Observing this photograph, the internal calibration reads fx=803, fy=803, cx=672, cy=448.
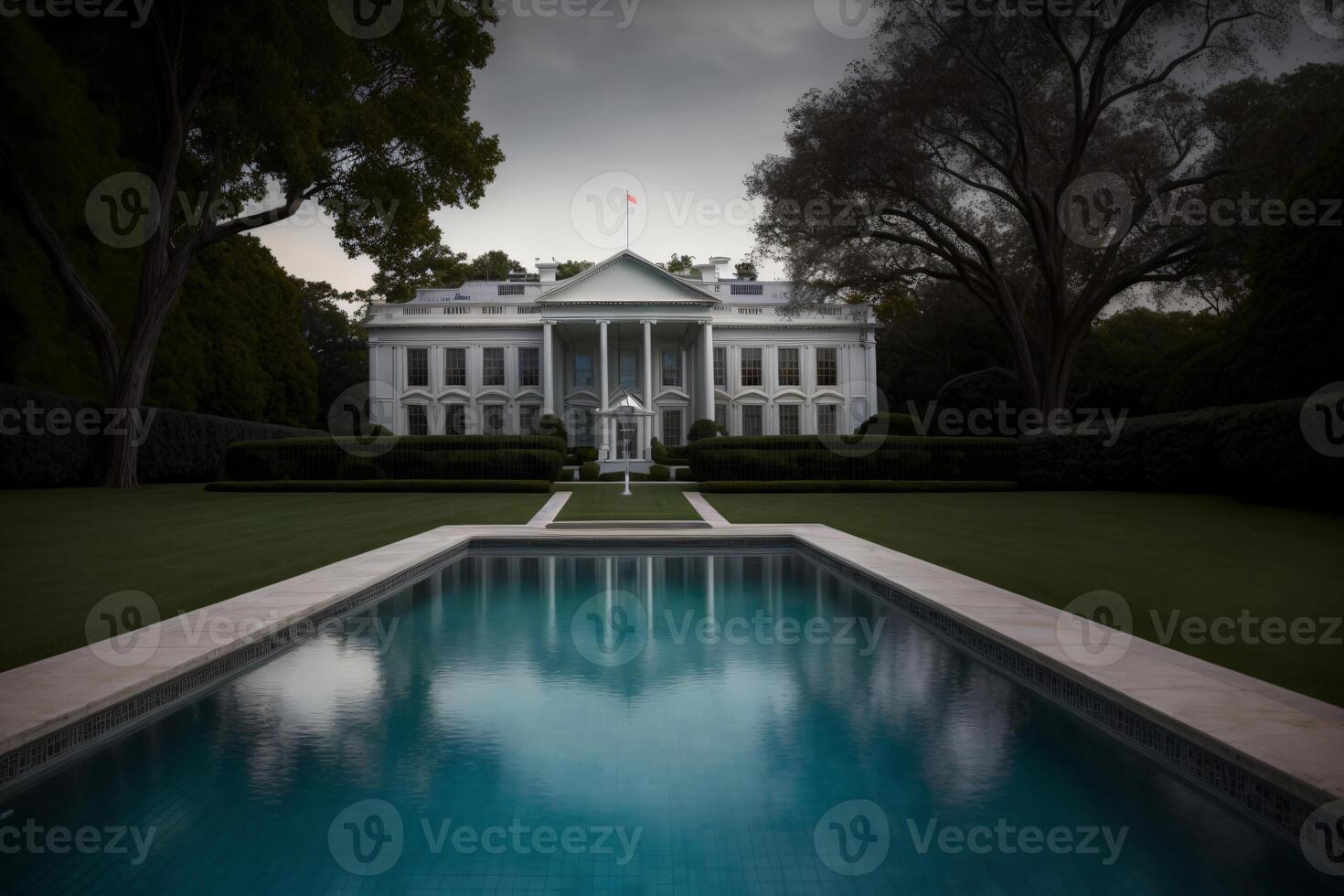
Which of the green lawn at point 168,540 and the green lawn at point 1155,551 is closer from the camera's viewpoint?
the green lawn at point 1155,551

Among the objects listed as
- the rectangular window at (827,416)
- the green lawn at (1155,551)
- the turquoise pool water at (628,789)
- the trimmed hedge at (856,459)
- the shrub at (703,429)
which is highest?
the rectangular window at (827,416)

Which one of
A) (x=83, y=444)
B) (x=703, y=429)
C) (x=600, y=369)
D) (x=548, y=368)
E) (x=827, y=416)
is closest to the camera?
(x=83, y=444)

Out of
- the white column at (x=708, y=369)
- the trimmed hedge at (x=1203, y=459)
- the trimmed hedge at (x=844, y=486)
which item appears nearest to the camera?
the trimmed hedge at (x=1203, y=459)

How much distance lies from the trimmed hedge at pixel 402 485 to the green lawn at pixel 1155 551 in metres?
6.49

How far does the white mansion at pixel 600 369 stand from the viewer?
3753cm

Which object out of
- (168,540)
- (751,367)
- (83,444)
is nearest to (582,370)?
(751,367)

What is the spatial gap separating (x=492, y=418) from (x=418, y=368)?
4255mm

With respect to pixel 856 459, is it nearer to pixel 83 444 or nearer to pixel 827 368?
pixel 827 368

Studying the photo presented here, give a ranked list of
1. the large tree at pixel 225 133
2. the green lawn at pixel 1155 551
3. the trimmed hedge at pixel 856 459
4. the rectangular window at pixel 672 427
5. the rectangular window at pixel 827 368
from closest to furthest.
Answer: the green lawn at pixel 1155 551, the large tree at pixel 225 133, the trimmed hedge at pixel 856 459, the rectangular window at pixel 672 427, the rectangular window at pixel 827 368

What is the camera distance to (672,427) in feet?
124

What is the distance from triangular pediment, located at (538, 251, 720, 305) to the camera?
34.6 metres

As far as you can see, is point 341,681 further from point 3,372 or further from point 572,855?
point 3,372

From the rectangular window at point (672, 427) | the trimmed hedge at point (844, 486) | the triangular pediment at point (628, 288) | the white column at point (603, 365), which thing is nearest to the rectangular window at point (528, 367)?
the white column at point (603, 365)

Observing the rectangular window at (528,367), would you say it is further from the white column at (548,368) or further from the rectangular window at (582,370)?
the rectangular window at (582,370)
